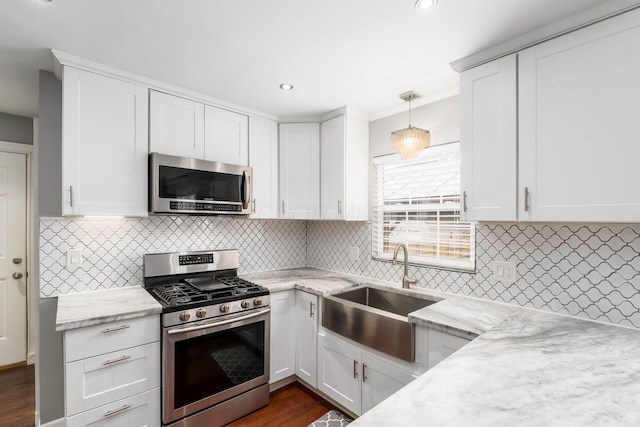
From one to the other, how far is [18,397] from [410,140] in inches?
148

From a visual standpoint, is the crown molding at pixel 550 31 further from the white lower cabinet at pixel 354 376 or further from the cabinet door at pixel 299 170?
the white lower cabinet at pixel 354 376

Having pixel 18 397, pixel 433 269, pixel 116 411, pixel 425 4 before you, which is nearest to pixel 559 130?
pixel 425 4

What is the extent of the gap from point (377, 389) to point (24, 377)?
325 cm

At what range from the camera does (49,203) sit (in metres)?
2.13

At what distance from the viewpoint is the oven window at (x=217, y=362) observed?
2.00m

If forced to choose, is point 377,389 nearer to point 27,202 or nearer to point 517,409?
point 517,409

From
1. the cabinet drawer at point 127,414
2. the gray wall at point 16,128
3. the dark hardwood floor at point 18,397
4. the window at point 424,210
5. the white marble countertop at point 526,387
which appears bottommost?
the dark hardwood floor at point 18,397

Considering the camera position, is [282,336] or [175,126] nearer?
[175,126]

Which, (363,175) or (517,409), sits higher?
(363,175)

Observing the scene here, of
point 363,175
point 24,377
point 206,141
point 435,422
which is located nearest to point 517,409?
point 435,422

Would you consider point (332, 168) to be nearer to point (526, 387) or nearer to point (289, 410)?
point (289, 410)

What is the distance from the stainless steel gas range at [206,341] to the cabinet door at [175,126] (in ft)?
2.72

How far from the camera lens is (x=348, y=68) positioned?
2033 mm

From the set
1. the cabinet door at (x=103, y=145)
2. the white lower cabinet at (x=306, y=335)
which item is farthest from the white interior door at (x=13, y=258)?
the white lower cabinet at (x=306, y=335)
